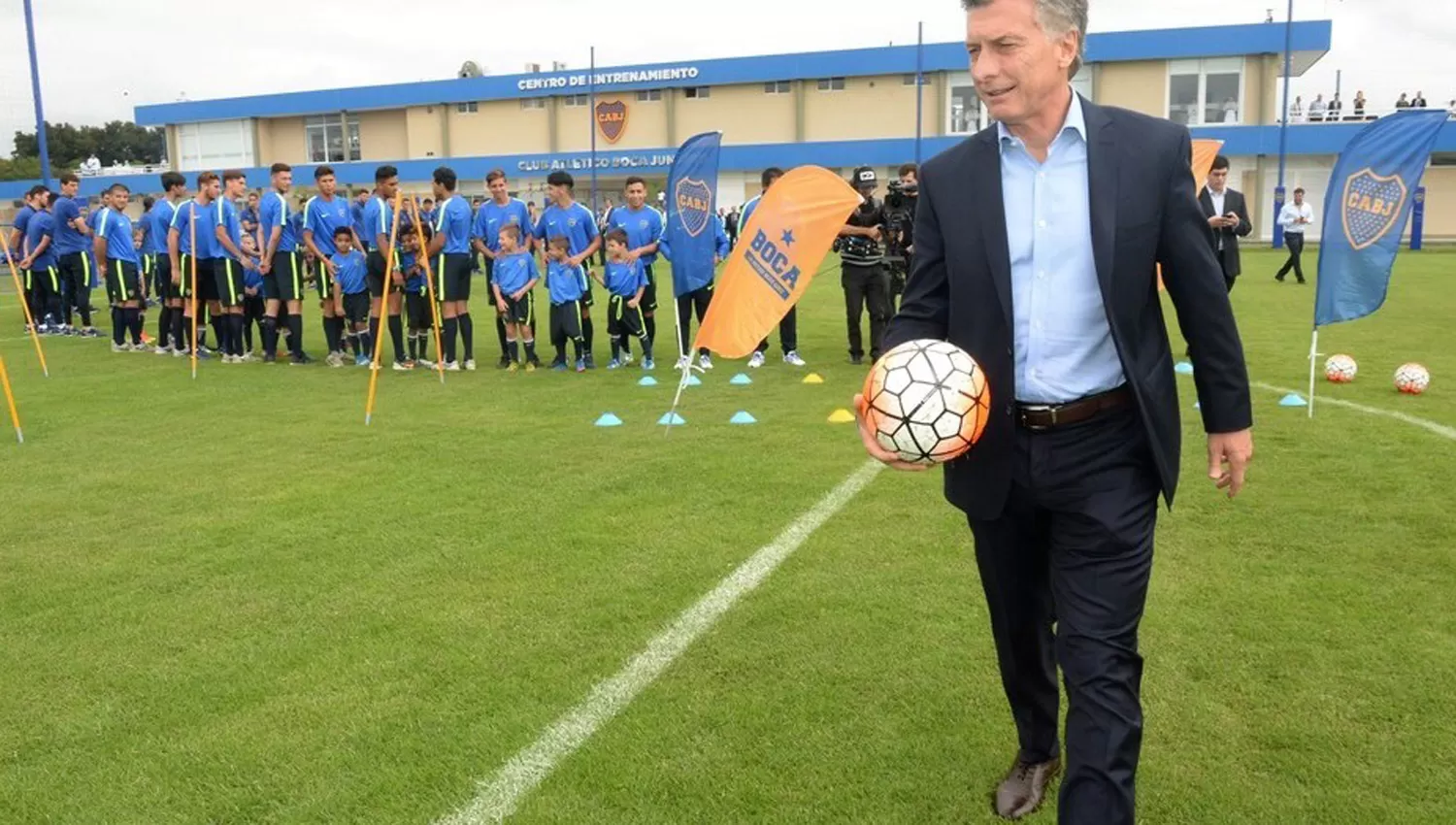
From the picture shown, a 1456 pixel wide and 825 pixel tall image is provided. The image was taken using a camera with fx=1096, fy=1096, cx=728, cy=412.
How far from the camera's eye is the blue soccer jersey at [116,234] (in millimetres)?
15016

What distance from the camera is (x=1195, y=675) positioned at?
3.97 meters

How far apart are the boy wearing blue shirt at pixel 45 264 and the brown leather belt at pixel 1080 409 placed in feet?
58.0

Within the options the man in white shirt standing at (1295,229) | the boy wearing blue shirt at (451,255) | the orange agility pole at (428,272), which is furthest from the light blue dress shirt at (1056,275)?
the man in white shirt standing at (1295,229)

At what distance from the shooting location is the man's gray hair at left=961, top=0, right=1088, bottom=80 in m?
2.47

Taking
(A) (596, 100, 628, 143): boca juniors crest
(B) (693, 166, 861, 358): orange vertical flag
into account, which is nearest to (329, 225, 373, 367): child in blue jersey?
(B) (693, 166, 861, 358): orange vertical flag

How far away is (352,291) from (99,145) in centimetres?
10629

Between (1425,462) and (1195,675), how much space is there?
4.10 m

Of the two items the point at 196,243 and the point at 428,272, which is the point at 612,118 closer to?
the point at 196,243

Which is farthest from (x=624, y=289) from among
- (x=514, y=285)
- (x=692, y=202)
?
(x=692, y=202)

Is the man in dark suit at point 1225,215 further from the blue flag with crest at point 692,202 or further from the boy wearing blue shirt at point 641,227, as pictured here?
the boy wearing blue shirt at point 641,227

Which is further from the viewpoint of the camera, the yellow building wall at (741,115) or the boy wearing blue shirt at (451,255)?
the yellow building wall at (741,115)

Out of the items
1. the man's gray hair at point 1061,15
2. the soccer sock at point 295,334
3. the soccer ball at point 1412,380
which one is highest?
the man's gray hair at point 1061,15

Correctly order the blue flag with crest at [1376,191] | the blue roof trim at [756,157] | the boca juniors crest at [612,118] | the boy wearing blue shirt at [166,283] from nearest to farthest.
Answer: the blue flag with crest at [1376,191]
the boy wearing blue shirt at [166,283]
the blue roof trim at [756,157]
the boca juniors crest at [612,118]

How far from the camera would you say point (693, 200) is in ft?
32.5
